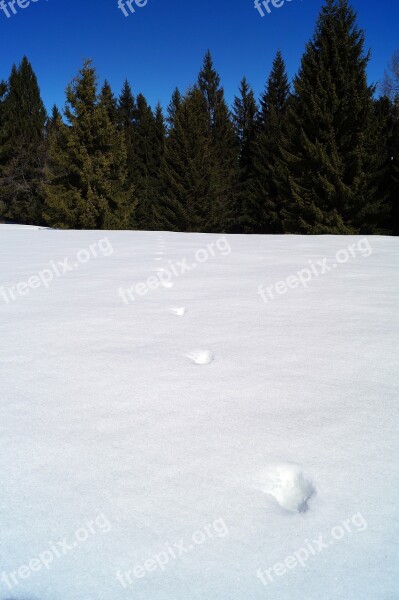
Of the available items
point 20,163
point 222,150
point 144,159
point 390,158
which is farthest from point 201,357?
point 144,159

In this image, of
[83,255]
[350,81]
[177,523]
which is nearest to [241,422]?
[177,523]

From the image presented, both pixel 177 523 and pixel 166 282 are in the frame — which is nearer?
pixel 177 523

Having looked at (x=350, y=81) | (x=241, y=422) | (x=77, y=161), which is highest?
(x=77, y=161)

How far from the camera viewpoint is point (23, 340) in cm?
157

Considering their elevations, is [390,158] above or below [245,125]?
below

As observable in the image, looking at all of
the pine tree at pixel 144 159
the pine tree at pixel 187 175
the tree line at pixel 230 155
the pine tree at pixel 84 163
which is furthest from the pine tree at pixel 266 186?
the pine tree at pixel 84 163

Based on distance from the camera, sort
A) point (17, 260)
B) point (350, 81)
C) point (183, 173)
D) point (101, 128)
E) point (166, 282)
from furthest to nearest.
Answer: point (183, 173)
point (101, 128)
point (350, 81)
point (17, 260)
point (166, 282)

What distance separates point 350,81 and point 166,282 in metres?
12.8

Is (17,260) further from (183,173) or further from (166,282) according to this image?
(183,173)

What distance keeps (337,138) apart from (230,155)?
30.2ft

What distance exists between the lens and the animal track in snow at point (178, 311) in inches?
74.9

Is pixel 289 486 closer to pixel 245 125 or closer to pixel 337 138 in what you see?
pixel 337 138

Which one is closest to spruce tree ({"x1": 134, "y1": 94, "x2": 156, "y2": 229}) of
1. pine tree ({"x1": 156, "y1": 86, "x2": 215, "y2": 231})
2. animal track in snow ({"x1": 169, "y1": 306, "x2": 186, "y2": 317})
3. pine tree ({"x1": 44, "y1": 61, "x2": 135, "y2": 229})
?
pine tree ({"x1": 156, "y1": 86, "x2": 215, "y2": 231})

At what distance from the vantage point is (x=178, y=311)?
1950 millimetres
